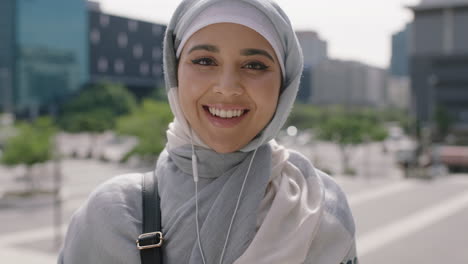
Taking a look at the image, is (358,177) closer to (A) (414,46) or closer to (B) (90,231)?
(B) (90,231)

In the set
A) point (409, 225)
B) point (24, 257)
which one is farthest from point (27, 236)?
point (409, 225)

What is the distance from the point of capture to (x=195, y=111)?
151 centimetres

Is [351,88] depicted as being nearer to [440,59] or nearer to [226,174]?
[440,59]

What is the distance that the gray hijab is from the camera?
1433 millimetres

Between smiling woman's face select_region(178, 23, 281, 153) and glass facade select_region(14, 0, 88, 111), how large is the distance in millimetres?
44596

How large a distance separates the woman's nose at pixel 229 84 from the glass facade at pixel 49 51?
44.7m

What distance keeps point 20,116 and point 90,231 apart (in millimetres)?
46635

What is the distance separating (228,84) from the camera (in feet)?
4.69

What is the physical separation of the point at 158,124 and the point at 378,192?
10842 mm

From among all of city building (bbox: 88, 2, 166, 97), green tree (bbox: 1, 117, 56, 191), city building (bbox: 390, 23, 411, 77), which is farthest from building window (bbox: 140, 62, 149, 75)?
city building (bbox: 390, 23, 411, 77)

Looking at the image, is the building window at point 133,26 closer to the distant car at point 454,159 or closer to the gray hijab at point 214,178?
the distant car at point 454,159

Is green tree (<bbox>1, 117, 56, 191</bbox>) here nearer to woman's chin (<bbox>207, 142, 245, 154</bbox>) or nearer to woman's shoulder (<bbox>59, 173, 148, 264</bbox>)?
woman's shoulder (<bbox>59, 173, 148, 264</bbox>)

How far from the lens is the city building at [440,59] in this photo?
5447 centimetres

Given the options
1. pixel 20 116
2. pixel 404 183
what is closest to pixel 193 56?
pixel 404 183
